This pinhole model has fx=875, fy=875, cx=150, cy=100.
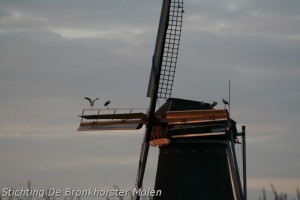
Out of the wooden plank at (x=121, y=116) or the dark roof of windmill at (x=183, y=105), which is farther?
the wooden plank at (x=121, y=116)

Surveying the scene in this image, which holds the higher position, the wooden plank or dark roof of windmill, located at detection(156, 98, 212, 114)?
dark roof of windmill, located at detection(156, 98, 212, 114)

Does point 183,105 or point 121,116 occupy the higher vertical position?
point 183,105

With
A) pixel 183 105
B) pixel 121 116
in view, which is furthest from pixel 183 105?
pixel 121 116

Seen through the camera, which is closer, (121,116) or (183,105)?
(183,105)

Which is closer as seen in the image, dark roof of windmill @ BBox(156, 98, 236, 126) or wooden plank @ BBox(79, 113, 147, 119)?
dark roof of windmill @ BBox(156, 98, 236, 126)

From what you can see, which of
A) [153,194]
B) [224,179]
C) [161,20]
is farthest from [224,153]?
[161,20]

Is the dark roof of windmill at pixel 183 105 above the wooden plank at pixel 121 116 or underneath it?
above

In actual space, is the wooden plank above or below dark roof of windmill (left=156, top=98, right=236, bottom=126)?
below

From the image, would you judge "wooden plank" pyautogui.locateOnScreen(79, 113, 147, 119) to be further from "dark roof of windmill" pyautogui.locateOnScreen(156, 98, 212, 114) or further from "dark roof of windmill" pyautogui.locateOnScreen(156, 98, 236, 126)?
"dark roof of windmill" pyautogui.locateOnScreen(156, 98, 212, 114)

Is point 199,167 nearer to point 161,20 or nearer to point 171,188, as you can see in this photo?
point 171,188

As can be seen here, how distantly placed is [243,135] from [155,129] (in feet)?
14.5

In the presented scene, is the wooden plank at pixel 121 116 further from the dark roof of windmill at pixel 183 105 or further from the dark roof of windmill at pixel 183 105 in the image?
the dark roof of windmill at pixel 183 105

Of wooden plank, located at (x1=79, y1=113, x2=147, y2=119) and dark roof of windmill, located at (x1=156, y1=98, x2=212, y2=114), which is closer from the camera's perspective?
dark roof of windmill, located at (x1=156, y1=98, x2=212, y2=114)

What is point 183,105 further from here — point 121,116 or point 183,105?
point 121,116
